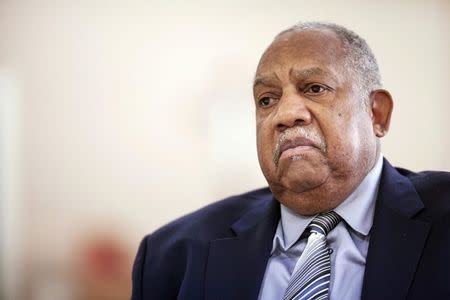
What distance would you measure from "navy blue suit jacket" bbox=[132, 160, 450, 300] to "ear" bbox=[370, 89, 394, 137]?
0.11m

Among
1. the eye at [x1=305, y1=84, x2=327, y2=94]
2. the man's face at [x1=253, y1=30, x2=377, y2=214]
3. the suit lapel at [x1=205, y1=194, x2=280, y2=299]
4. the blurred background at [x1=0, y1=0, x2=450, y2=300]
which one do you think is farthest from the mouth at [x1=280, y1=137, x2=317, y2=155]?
the blurred background at [x1=0, y1=0, x2=450, y2=300]

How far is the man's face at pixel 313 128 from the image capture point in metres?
1.16

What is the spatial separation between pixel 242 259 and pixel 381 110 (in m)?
0.58

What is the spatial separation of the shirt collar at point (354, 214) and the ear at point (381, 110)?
85mm

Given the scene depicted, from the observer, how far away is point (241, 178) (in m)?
2.22

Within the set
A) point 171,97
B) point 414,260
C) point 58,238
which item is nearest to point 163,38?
point 171,97

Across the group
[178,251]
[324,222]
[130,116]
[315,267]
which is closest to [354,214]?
[324,222]

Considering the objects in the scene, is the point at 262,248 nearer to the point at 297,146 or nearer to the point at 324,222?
the point at 324,222

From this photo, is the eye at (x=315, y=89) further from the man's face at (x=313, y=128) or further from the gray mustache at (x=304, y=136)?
the gray mustache at (x=304, y=136)

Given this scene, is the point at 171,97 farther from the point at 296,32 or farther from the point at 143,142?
the point at 296,32

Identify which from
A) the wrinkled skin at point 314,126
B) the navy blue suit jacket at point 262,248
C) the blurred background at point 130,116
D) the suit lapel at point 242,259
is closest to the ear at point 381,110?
the wrinkled skin at point 314,126

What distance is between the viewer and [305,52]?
Answer: 48.1 inches

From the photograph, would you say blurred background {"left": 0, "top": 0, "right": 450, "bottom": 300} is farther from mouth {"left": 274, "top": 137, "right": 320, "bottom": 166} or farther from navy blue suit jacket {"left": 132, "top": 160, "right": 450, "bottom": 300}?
mouth {"left": 274, "top": 137, "right": 320, "bottom": 166}

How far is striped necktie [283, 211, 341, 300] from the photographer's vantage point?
1064mm
